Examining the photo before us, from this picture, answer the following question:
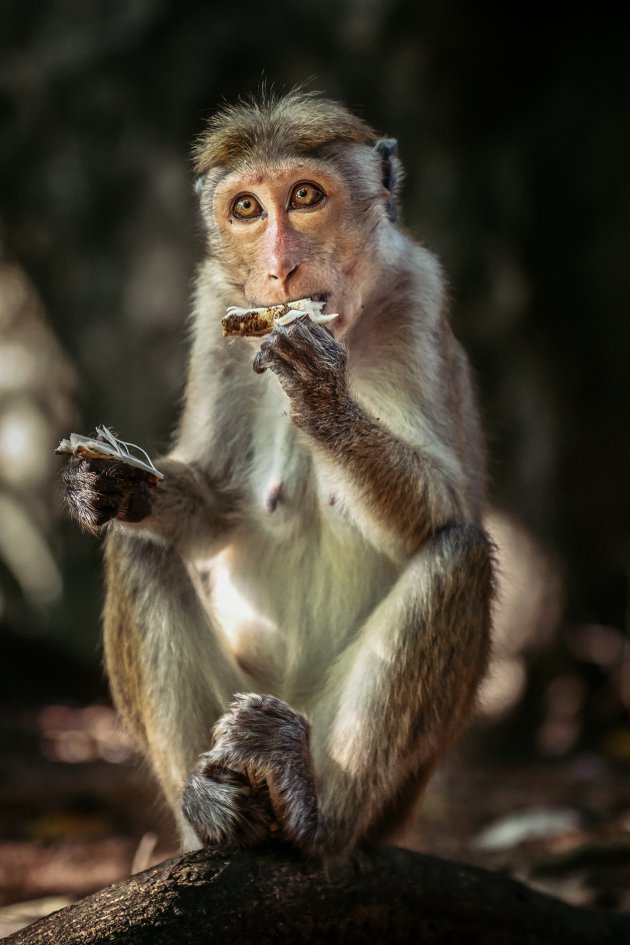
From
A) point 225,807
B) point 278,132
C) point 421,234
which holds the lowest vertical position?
point 225,807

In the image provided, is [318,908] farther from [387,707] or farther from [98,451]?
[98,451]

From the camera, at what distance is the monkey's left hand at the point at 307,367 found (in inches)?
181

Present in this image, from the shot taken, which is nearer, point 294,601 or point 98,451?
point 98,451

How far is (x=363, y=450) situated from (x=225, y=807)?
1601mm

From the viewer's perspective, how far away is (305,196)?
5.26m

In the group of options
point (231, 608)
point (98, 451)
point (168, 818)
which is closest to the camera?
point (98, 451)

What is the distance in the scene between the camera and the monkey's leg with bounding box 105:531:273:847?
5.16 m

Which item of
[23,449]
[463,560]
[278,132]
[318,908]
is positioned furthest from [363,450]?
[23,449]

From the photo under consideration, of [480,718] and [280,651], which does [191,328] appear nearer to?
[280,651]

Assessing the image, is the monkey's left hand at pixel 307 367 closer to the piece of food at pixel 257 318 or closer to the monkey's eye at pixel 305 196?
the piece of food at pixel 257 318

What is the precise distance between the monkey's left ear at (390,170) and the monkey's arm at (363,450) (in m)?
1.22

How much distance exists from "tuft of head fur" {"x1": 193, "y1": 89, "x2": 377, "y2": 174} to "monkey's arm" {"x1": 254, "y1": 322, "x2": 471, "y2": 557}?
3.85 ft

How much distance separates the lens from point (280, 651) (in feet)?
18.7

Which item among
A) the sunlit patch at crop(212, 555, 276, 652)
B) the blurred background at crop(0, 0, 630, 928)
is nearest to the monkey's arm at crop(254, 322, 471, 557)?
the sunlit patch at crop(212, 555, 276, 652)
